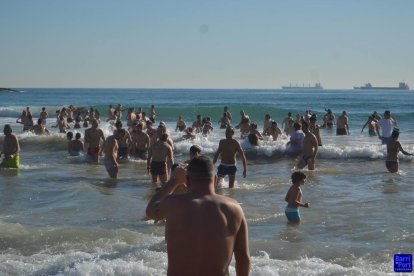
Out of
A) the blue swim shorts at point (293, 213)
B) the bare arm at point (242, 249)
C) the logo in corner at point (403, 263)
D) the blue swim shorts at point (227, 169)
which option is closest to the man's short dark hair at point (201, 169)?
the bare arm at point (242, 249)

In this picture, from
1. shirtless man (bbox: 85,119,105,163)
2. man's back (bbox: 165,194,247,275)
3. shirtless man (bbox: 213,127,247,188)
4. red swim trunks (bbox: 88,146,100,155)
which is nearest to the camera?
man's back (bbox: 165,194,247,275)

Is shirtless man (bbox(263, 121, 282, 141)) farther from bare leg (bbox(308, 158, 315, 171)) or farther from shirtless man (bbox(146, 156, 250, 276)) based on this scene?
shirtless man (bbox(146, 156, 250, 276))

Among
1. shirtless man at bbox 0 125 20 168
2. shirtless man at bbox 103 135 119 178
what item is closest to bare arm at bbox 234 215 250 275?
shirtless man at bbox 103 135 119 178

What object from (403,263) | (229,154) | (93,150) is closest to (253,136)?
(93,150)

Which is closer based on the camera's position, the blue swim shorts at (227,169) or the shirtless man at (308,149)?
the blue swim shorts at (227,169)

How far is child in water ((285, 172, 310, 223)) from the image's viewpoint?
340 inches

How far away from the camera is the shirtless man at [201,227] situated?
3377 mm

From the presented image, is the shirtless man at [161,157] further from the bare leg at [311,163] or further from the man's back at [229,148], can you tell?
the bare leg at [311,163]

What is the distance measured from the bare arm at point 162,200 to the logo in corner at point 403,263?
12.2ft

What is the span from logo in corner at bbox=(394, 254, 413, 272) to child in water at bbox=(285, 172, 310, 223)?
1925 mm

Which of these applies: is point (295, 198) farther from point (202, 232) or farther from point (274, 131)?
point (274, 131)

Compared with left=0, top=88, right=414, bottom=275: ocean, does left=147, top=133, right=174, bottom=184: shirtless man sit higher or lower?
higher

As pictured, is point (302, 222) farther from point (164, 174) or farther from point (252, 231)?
point (164, 174)

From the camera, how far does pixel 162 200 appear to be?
11.6ft
